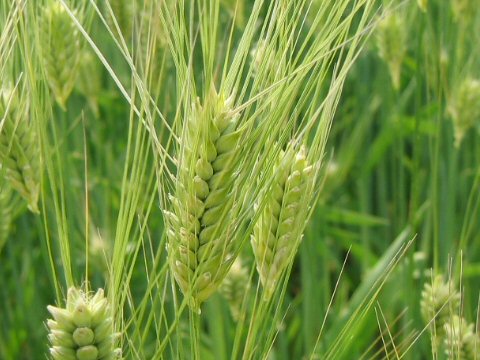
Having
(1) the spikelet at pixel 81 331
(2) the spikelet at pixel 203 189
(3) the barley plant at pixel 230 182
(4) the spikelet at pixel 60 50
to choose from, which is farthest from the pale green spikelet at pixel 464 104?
(1) the spikelet at pixel 81 331

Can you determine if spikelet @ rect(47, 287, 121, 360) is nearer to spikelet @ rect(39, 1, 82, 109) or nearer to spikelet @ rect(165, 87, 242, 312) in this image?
spikelet @ rect(165, 87, 242, 312)

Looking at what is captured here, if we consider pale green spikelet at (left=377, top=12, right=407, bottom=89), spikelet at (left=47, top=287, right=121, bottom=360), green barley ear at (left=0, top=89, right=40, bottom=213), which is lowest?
spikelet at (left=47, top=287, right=121, bottom=360)

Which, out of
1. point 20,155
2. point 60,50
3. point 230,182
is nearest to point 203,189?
point 230,182

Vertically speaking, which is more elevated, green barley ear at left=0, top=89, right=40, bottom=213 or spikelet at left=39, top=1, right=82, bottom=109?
spikelet at left=39, top=1, right=82, bottom=109

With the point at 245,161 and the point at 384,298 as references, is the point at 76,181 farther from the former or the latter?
the point at 245,161

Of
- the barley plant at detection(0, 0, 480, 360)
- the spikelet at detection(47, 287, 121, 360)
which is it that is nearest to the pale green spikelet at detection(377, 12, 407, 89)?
the barley plant at detection(0, 0, 480, 360)

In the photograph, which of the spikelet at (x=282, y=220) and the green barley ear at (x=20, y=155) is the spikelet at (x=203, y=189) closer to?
the spikelet at (x=282, y=220)
